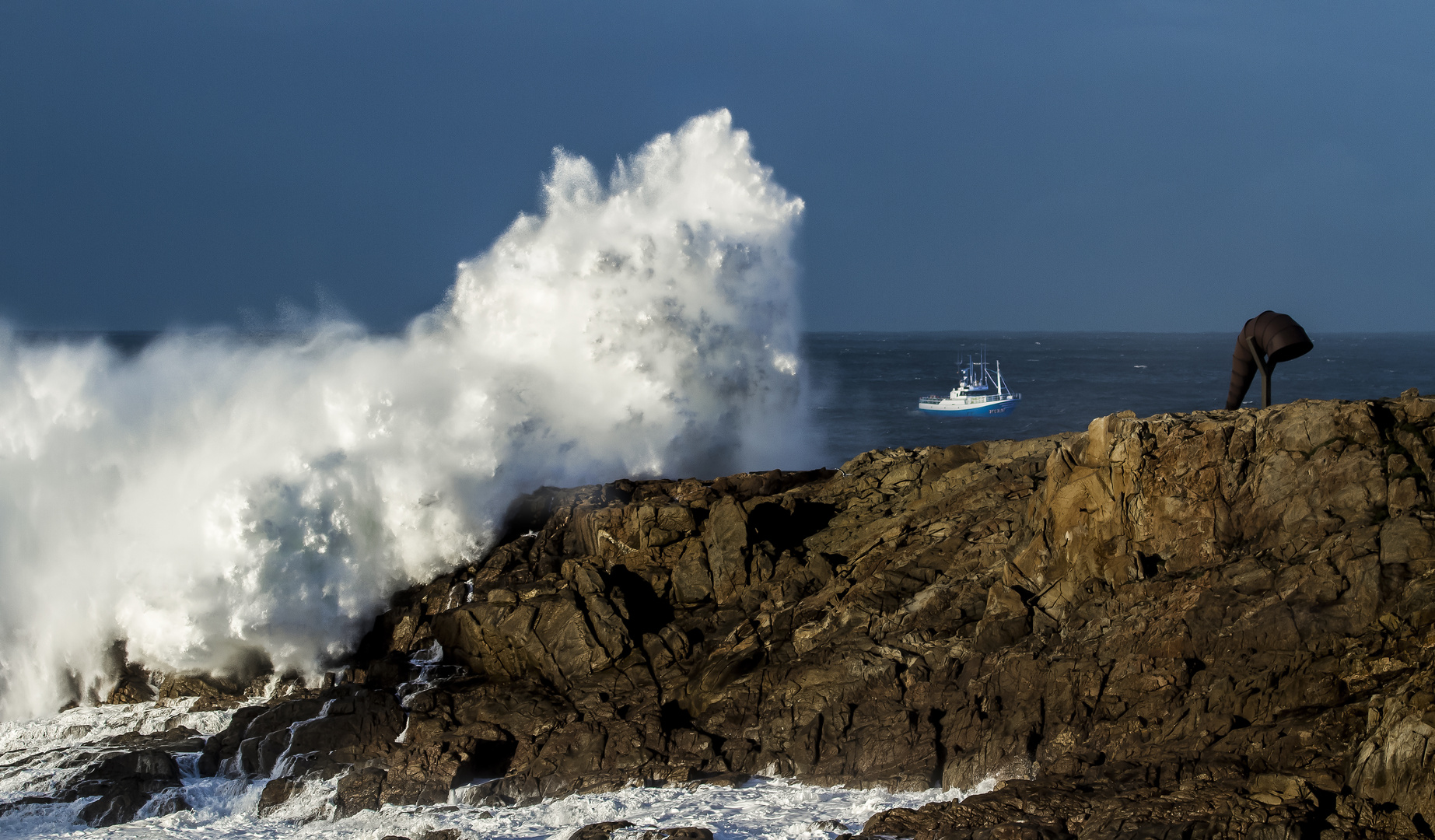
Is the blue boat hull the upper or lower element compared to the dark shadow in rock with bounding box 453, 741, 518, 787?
upper

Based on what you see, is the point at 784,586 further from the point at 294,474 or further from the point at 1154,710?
the point at 294,474

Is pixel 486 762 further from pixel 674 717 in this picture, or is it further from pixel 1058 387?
pixel 1058 387

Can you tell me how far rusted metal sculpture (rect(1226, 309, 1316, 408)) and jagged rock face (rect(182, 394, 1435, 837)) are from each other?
102 inches

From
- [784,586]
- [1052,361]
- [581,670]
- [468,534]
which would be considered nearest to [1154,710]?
[784,586]

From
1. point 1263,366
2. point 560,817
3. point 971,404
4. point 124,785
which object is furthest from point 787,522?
A: point 971,404

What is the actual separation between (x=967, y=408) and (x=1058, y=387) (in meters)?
30.9

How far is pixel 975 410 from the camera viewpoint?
3287 inches

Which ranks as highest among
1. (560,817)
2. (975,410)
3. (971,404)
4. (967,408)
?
(971,404)

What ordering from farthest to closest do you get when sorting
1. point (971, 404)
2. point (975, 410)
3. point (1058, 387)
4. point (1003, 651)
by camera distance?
1. point (1058, 387)
2. point (971, 404)
3. point (975, 410)
4. point (1003, 651)

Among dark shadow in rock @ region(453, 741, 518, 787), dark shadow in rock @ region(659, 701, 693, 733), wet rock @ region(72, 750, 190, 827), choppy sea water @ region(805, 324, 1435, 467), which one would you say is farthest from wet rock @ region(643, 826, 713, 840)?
choppy sea water @ region(805, 324, 1435, 467)

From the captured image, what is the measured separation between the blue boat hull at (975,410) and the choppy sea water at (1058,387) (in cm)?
101

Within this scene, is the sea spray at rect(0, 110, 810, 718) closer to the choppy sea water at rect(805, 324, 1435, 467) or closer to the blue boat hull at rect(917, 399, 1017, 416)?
the choppy sea water at rect(805, 324, 1435, 467)

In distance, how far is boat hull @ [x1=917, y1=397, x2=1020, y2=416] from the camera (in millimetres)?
83438

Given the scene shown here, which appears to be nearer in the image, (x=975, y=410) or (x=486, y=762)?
(x=486, y=762)
